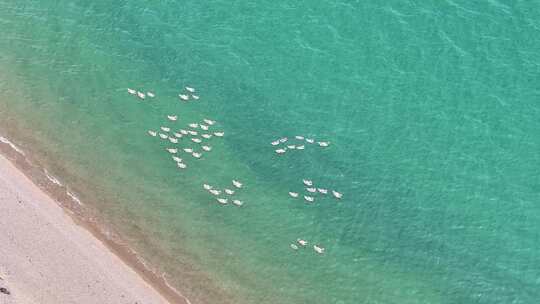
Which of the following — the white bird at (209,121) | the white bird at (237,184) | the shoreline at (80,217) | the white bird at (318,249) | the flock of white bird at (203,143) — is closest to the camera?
the shoreline at (80,217)

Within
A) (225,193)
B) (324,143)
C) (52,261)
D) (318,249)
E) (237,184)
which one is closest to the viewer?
(52,261)

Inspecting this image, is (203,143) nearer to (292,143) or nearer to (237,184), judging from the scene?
(237,184)

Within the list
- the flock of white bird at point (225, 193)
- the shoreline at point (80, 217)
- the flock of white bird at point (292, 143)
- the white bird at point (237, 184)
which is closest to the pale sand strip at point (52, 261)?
the shoreline at point (80, 217)

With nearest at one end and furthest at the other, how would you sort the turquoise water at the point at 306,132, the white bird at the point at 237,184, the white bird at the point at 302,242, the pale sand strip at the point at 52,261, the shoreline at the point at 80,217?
1. the pale sand strip at the point at 52,261
2. the shoreline at the point at 80,217
3. the turquoise water at the point at 306,132
4. the white bird at the point at 302,242
5. the white bird at the point at 237,184

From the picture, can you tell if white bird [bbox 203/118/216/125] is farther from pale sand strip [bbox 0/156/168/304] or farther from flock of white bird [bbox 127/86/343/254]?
pale sand strip [bbox 0/156/168/304]

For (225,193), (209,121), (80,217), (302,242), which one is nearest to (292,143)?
(209,121)

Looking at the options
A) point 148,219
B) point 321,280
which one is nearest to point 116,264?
point 148,219

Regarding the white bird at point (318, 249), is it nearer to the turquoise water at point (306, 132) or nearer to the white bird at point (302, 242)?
the turquoise water at point (306, 132)
